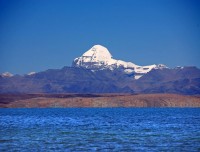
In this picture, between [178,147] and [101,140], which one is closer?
[178,147]

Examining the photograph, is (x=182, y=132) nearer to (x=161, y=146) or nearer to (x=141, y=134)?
(x=141, y=134)

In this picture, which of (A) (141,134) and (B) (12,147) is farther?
(A) (141,134)

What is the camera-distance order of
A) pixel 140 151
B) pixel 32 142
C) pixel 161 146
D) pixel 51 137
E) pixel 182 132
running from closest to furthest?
1. pixel 140 151
2. pixel 161 146
3. pixel 32 142
4. pixel 51 137
5. pixel 182 132

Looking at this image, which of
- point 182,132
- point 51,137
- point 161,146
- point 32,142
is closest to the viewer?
point 161,146

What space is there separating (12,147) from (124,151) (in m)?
11.4

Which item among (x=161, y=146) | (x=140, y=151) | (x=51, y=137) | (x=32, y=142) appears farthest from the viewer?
(x=51, y=137)

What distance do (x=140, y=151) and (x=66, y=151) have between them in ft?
22.2

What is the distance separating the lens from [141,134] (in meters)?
69.1

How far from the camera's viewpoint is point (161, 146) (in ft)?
181

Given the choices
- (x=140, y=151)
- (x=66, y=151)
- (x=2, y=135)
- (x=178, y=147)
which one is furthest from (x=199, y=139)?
(x=2, y=135)

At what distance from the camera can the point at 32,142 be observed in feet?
197

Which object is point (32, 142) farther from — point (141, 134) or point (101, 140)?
point (141, 134)

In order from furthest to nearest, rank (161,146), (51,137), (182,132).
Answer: (182,132) → (51,137) → (161,146)

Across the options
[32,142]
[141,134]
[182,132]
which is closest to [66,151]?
[32,142]
